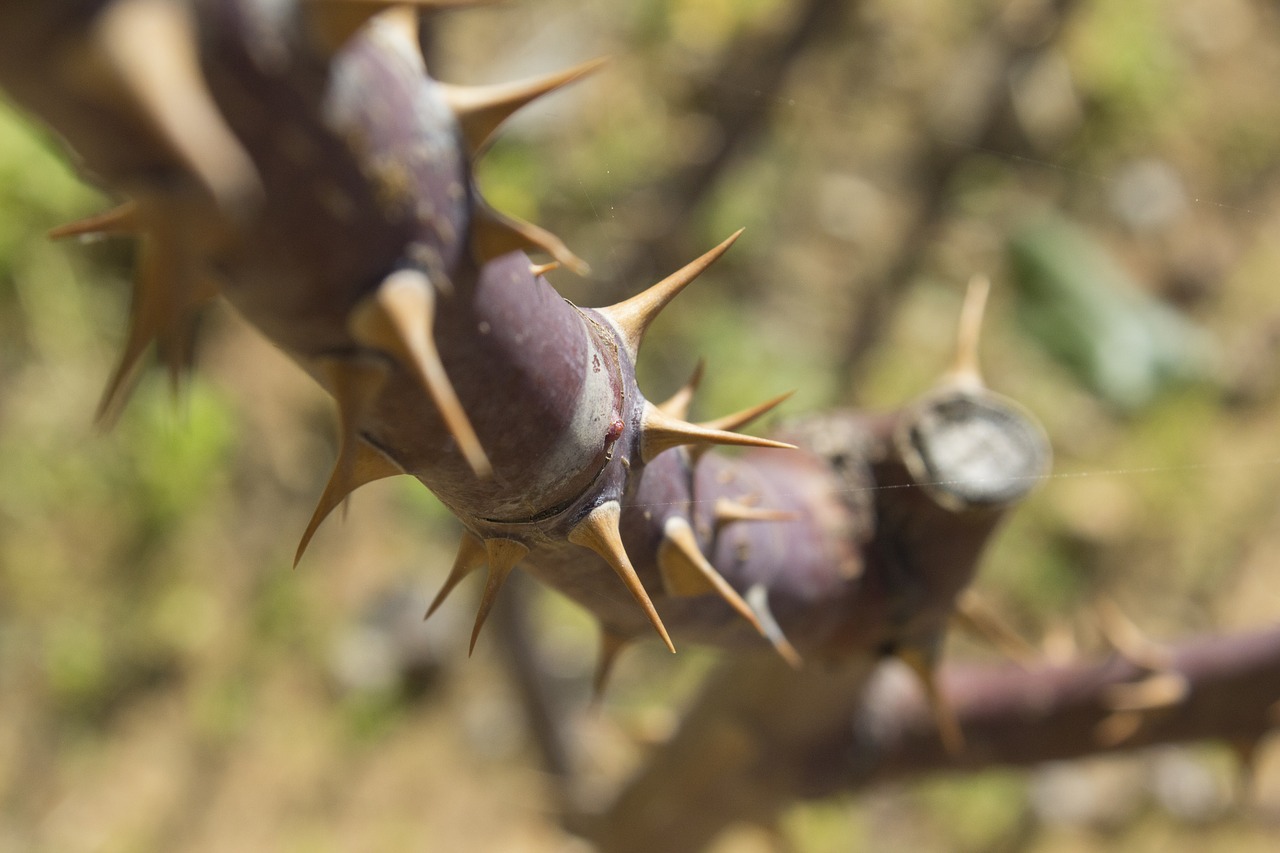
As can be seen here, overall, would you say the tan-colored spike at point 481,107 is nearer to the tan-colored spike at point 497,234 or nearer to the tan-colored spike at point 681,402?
the tan-colored spike at point 497,234

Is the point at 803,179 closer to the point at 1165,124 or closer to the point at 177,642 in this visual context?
the point at 1165,124

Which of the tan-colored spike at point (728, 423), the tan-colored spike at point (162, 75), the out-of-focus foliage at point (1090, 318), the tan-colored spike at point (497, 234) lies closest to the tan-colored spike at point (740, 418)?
the tan-colored spike at point (728, 423)

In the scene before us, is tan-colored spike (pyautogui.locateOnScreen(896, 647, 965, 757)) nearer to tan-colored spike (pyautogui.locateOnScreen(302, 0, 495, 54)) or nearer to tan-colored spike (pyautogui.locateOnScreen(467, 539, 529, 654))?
tan-colored spike (pyautogui.locateOnScreen(467, 539, 529, 654))

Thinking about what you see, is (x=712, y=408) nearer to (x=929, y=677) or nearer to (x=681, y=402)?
(x=929, y=677)

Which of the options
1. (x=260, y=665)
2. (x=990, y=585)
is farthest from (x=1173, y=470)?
(x=260, y=665)

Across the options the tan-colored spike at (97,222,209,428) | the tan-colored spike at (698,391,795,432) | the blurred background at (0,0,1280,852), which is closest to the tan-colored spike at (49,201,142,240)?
the tan-colored spike at (97,222,209,428)
